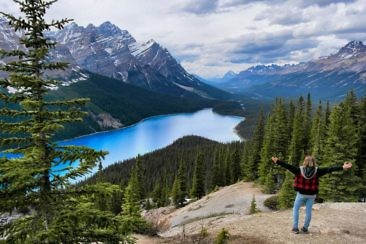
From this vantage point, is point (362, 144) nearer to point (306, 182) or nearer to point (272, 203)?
point (272, 203)

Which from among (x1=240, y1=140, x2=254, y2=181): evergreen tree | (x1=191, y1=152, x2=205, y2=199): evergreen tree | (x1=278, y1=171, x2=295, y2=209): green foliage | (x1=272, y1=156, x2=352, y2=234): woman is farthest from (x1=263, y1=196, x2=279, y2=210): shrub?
(x1=272, y1=156, x2=352, y2=234): woman

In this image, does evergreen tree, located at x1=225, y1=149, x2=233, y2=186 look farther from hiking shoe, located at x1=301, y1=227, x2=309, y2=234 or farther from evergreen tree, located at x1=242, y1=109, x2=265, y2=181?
hiking shoe, located at x1=301, y1=227, x2=309, y2=234

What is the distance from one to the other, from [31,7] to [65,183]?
16.5ft

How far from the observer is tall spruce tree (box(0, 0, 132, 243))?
10.1 m

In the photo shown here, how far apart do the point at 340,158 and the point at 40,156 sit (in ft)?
122

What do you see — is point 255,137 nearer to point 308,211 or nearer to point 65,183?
point 308,211

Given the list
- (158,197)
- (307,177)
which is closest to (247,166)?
(158,197)

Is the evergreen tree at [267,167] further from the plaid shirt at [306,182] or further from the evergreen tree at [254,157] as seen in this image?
the plaid shirt at [306,182]

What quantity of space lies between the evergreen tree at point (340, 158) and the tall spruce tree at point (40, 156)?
3272cm

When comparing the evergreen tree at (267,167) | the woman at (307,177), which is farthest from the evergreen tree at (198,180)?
the woman at (307,177)

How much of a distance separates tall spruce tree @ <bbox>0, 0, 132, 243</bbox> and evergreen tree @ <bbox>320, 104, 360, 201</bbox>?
3272 cm

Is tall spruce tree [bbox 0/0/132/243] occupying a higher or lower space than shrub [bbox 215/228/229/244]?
higher

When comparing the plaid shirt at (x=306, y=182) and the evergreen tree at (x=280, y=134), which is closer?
the plaid shirt at (x=306, y=182)

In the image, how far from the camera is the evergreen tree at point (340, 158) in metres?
38.7
